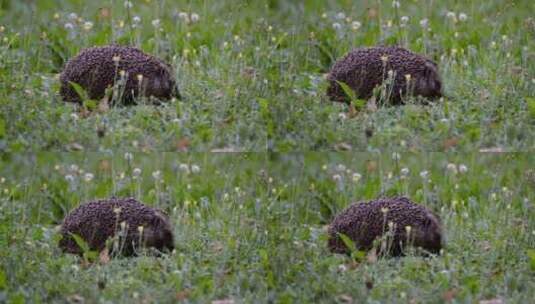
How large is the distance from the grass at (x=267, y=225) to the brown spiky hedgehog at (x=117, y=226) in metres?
0.08

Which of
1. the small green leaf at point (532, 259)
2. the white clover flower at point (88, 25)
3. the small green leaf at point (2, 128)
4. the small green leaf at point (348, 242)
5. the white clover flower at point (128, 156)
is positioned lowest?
the small green leaf at point (532, 259)

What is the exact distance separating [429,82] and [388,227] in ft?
2.66

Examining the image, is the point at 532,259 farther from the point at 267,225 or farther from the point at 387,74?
the point at 267,225

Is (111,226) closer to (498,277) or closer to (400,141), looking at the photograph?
(400,141)

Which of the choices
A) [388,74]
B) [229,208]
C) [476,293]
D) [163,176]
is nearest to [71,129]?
[163,176]

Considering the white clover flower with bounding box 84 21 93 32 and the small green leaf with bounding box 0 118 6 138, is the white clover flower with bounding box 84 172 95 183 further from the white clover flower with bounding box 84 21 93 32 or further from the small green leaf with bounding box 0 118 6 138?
the white clover flower with bounding box 84 21 93 32

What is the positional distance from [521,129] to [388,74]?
0.76 metres

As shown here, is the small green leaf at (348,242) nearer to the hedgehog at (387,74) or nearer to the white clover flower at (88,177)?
the hedgehog at (387,74)

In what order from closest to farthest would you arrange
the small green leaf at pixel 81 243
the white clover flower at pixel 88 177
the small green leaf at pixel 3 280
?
the small green leaf at pixel 3 280 → the small green leaf at pixel 81 243 → the white clover flower at pixel 88 177

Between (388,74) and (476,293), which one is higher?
(388,74)

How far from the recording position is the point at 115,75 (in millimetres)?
5090

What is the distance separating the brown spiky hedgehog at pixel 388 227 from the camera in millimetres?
5133

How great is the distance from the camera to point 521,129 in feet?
16.5

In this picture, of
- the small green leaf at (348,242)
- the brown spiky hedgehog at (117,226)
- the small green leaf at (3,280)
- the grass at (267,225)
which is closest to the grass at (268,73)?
the grass at (267,225)
